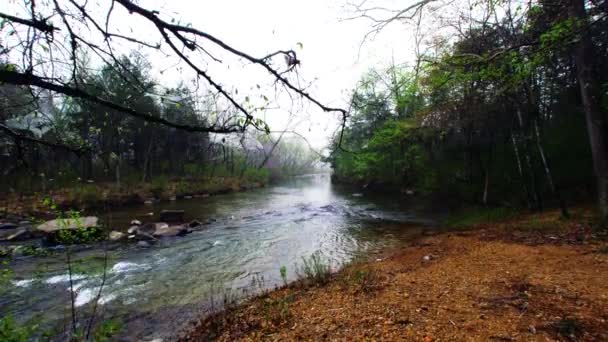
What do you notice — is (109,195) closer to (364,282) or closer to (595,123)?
(364,282)

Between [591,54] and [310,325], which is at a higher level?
[591,54]

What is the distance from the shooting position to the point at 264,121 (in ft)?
6.27

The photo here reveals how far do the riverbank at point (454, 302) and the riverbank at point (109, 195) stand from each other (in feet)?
24.2

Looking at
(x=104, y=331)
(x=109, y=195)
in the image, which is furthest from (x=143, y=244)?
(x=109, y=195)

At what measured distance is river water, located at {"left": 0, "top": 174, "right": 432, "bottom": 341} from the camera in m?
4.96

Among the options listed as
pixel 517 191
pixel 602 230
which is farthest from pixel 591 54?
pixel 517 191

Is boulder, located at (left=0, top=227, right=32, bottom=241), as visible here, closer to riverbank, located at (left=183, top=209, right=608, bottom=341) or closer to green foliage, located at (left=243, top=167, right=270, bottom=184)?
riverbank, located at (left=183, top=209, right=608, bottom=341)

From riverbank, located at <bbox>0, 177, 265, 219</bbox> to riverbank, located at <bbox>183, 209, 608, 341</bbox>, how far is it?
736 cm

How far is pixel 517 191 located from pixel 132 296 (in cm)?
1409

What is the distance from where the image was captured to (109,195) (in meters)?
17.0

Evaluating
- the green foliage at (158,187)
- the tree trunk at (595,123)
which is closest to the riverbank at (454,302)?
the tree trunk at (595,123)

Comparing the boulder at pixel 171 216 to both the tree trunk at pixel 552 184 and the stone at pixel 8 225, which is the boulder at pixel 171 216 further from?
the tree trunk at pixel 552 184

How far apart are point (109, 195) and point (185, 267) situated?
12.9 m

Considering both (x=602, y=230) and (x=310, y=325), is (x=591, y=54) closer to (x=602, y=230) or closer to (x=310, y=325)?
(x=602, y=230)
